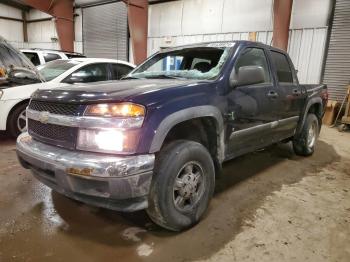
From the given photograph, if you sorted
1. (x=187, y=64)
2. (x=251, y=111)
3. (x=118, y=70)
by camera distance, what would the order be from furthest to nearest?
1. (x=118, y=70)
2. (x=187, y=64)
3. (x=251, y=111)

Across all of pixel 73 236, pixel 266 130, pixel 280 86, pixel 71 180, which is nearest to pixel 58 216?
pixel 73 236

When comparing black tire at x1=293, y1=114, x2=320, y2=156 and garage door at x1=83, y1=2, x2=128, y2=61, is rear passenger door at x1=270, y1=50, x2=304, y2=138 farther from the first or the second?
garage door at x1=83, y1=2, x2=128, y2=61

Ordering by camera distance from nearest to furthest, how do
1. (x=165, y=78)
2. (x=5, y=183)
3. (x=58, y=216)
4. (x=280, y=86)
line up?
(x=58, y=216) < (x=165, y=78) < (x=5, y=183) < (x=280, y=86)

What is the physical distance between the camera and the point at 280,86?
3.58 metres

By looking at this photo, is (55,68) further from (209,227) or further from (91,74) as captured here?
(209,227)

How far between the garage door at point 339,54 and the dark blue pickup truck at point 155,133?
6096 mm

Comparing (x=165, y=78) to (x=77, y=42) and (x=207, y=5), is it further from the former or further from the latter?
(x=77, y=42)

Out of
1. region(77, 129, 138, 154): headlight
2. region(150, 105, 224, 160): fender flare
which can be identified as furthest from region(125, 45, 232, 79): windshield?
region(77, 129, 138, 154): headlight

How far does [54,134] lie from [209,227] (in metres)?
1.50

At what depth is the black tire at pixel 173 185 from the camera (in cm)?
215

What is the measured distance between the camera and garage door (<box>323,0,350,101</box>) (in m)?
7.94

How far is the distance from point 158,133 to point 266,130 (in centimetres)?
180

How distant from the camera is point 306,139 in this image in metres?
4.60

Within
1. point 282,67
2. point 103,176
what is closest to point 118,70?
point 282,67
